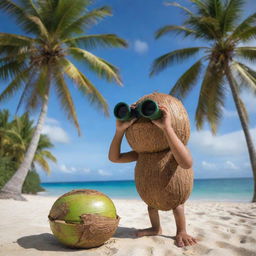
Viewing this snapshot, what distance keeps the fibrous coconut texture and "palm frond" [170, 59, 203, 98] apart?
879 cm

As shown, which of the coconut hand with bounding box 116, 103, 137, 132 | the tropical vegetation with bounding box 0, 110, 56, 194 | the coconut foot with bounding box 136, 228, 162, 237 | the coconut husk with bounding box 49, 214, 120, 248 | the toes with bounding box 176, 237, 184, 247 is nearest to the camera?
the coconut husk with bounding box 49, 214, 120, 248

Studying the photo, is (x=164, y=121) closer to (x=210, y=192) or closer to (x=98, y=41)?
(x=98, y=41)

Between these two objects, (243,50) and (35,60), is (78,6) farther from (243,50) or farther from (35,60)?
(243,50)

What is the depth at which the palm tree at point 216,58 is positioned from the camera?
34.7ft

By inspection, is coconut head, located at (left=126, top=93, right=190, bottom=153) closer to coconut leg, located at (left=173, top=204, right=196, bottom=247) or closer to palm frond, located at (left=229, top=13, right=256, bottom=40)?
coconut leg, located at (left=173, top=204, right=196, bottom=247)

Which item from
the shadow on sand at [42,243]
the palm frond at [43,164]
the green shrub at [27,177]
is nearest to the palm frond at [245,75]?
the shadow on sand at [42,243]

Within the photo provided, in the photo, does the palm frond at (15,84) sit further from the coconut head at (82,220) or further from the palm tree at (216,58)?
the coconut head at (82,220)

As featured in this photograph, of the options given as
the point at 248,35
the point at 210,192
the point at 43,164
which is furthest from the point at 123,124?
the point at 210,192

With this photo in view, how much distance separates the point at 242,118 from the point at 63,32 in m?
8.63

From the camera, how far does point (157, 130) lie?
296 cm

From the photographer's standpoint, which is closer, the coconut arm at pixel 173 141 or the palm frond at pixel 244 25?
the coconut arm at pixel 173 141

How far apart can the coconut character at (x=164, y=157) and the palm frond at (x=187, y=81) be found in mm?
8736

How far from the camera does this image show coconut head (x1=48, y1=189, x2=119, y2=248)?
2.67m

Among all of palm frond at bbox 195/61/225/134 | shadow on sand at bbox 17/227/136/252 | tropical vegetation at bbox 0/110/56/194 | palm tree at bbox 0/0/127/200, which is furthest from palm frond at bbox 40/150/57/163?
shadow on sand at bbox 17/227/136/252
